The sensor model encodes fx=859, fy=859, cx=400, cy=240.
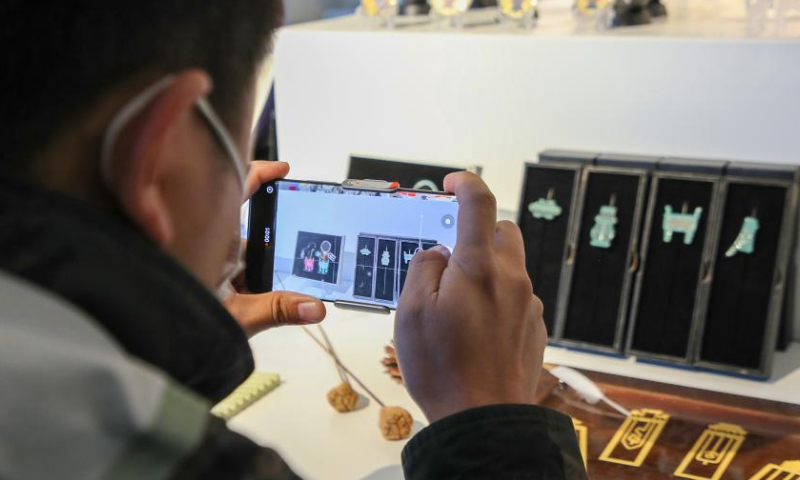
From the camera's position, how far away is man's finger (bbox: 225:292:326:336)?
2.59ft

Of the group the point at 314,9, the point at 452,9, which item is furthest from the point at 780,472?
the point at 314,9

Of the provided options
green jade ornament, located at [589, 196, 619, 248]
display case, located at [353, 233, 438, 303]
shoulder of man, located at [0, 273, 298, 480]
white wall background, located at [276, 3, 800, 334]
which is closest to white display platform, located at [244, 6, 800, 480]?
white wall background, located at [276, 3, 800, 334]

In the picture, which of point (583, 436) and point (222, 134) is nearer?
point (222, 134)

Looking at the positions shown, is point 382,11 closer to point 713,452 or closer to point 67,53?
point 713,452

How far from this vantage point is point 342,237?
85 centimetres

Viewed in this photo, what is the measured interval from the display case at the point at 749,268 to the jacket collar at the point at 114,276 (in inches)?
33.3

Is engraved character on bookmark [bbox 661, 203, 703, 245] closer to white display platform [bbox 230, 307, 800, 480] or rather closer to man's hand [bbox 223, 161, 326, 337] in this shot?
white display platform [bbox 230, 307, 800, 480]

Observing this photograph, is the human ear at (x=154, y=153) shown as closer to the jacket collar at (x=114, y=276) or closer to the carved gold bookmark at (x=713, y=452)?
the jacket collar at (x=114, y=276)

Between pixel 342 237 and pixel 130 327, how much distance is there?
0.49 metres

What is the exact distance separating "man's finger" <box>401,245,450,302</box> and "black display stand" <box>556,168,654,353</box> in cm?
57

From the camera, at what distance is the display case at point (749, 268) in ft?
3.55

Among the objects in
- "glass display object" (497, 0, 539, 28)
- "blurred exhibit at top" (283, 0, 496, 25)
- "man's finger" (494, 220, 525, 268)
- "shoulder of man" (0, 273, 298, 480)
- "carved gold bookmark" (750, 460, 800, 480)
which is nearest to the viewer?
"shoulder of man" (0, 273, 298, 480)

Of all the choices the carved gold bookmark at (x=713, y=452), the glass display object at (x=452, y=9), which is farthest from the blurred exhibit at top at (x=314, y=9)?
the carved gold bookmark at (x=713, y=452)

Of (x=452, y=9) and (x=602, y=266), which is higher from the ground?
(x=452, y=9)
